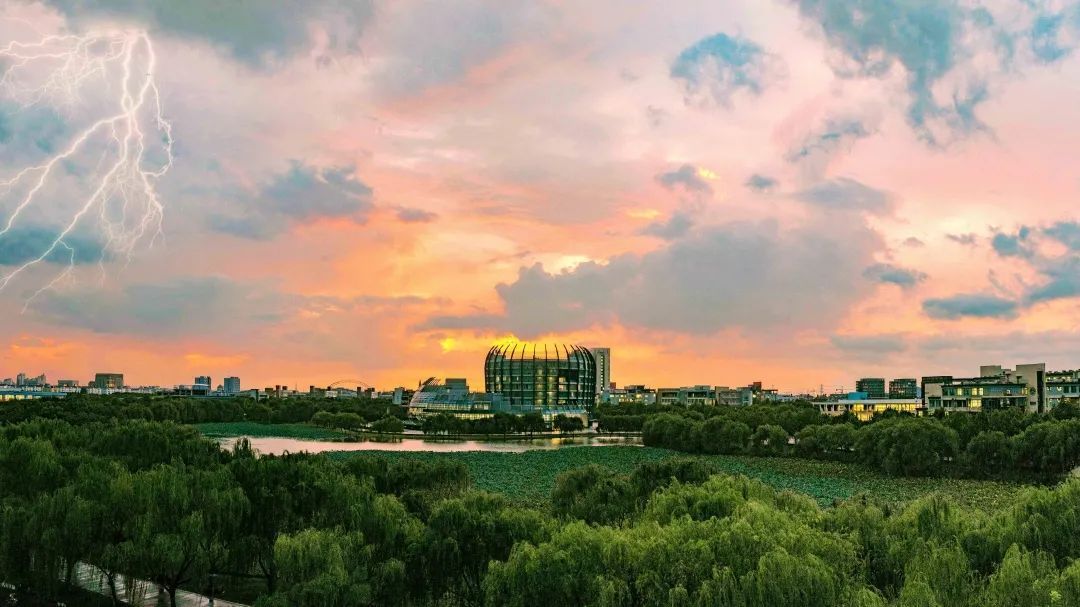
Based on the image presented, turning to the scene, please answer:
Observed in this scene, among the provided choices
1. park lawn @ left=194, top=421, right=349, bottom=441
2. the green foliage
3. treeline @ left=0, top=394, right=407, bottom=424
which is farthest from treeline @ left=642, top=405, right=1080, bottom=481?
treeline @ left=0, top=394, right=407, bottom=424

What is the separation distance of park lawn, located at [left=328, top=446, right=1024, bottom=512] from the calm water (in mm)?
11615

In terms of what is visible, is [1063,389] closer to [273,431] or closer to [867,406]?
[867,406]

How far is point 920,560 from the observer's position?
2367 cm

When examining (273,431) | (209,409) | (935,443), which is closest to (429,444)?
(273,431)

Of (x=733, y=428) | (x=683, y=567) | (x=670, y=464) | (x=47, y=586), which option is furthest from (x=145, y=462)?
(x=733, y=428)

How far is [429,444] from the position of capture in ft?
399

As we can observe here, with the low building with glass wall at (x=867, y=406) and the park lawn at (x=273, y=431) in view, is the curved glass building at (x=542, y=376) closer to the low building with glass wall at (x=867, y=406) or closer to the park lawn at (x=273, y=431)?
the park lawn at (x=273, y=431)

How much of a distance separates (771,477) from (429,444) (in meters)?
60.5

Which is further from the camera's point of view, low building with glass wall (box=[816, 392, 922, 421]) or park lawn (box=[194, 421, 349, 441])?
low building with glass wall (box=[816, 392, 922, 421])

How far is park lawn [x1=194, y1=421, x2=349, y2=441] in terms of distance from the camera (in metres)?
131

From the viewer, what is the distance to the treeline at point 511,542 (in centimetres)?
2141

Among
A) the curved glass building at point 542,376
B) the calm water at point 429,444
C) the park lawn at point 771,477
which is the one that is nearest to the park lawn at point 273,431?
the calm water at point 429,444

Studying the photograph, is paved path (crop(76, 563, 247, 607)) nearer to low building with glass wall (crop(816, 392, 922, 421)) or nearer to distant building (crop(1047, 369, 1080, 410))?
distant building (crop(1047, 369, 1080, 410))

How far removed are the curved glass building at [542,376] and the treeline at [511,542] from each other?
13875cm
